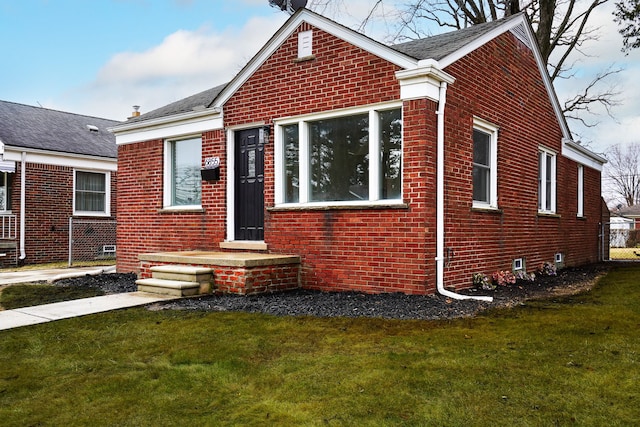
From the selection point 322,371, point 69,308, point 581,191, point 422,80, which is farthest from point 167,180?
point 581,191

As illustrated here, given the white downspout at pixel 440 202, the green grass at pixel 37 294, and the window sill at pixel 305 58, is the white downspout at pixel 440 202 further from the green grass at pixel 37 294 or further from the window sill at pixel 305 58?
the green grass at pixel 37 294

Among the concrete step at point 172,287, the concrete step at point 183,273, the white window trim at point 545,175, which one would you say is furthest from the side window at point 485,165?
the concrete step at point 172,287

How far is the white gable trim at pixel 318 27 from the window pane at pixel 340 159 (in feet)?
3.10

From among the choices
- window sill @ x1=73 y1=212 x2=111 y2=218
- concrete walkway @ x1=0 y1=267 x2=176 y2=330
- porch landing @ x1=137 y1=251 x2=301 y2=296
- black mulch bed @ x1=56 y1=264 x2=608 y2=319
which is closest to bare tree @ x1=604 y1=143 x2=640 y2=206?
window sill @ x1=73 y1=212 x2=111 y2=218

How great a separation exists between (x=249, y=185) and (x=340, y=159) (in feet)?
6.35

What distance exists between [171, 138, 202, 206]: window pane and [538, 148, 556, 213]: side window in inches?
276

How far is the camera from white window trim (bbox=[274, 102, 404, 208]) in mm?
7617

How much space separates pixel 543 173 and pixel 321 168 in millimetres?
5732

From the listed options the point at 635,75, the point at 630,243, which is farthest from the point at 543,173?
the point at 630,243

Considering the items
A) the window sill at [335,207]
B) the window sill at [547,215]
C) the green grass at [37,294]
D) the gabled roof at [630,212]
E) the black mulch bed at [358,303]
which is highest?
the gabled roof at [630,212]

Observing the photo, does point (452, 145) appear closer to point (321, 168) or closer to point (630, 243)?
point (321, 168)

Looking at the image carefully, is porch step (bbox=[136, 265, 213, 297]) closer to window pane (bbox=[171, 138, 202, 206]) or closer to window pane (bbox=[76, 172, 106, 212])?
window pane (bbox=[171, 138, 202, 206])

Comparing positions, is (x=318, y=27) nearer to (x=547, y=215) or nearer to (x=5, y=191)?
(x=547, y=215)

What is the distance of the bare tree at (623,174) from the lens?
192 ft
